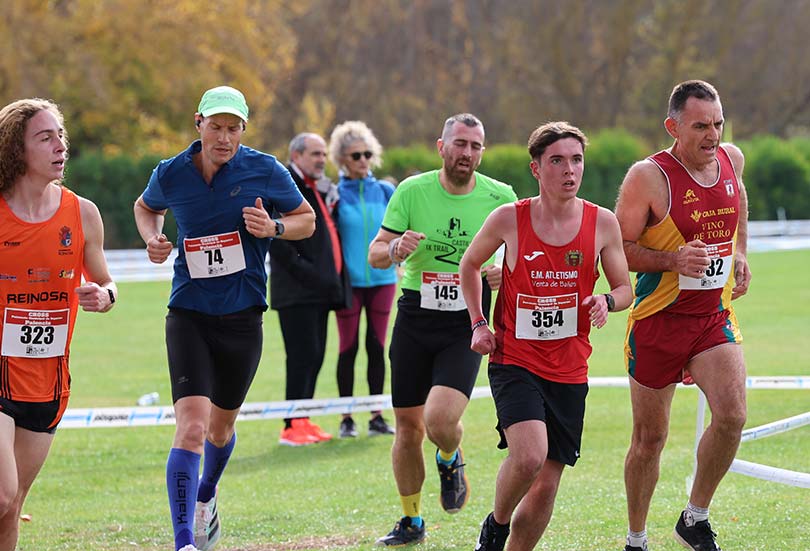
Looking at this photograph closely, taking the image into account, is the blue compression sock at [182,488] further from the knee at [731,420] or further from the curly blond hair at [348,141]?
the curly blond hair at [348,141]

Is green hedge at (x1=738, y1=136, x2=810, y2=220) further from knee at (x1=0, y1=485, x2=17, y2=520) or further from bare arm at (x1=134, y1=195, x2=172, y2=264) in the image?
knee at (x1=0, y1=485, x2=17, y2=520)

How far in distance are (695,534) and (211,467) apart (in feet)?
8.82

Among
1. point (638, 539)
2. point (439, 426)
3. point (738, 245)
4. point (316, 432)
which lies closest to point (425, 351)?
point (439, 426)

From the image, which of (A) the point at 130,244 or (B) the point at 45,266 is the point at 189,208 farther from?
(A) the point at 130,244

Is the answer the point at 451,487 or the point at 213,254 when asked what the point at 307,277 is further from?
the point at 213,254

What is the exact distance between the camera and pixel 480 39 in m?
52.2

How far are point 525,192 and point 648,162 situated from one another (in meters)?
31.0

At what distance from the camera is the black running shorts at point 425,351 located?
277 inches

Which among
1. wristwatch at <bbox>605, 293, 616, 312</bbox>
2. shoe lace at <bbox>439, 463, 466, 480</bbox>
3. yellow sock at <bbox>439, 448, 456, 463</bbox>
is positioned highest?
wristwatch at <bbox>605, 293, 616, 312</bbox>

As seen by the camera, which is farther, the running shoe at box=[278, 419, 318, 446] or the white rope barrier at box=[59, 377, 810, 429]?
the running shoe at box=[278, 419, 318, 446]

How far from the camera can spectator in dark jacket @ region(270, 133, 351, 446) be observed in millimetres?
10273

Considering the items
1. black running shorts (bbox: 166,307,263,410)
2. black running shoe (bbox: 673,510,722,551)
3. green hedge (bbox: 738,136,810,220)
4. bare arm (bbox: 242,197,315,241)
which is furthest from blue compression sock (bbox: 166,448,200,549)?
green hedge (bbox: 738,136,810,220)

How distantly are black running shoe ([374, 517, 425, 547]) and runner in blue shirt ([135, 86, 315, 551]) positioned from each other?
3.87 feet

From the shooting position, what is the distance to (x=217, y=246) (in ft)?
21.1
